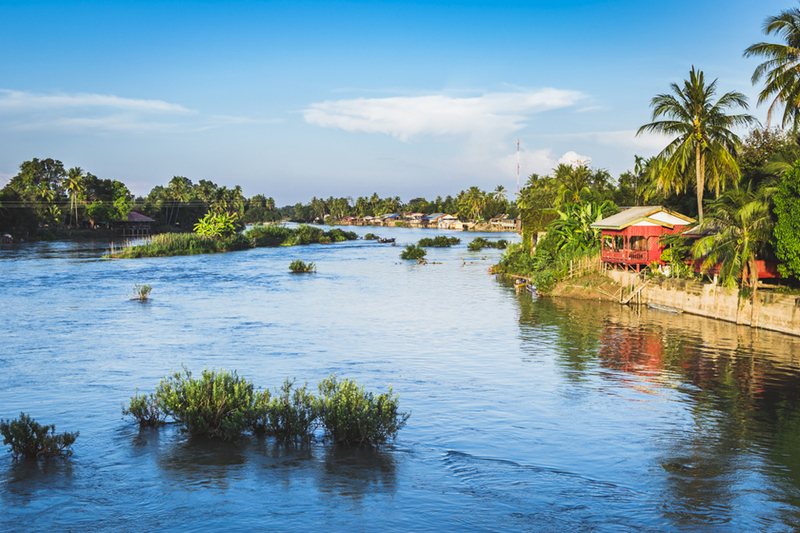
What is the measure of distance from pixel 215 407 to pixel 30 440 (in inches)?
156

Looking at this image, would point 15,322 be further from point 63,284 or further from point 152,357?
point 63,284

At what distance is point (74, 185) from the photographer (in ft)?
363

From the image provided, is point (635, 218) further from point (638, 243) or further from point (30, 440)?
point (30, 440)

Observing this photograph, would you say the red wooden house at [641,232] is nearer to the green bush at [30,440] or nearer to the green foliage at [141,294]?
the green foliage at [141,294]

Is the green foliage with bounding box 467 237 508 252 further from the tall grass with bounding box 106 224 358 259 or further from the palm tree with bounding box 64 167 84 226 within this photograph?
the palm tree with bounding box 64 167 84 226

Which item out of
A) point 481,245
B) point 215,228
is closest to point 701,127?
point 481,245

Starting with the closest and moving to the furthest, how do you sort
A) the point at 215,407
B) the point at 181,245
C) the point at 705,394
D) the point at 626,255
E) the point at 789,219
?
the point at 215,407
the point at 705,394
the point at 789,219
the point at 626,255
the point at 181,245

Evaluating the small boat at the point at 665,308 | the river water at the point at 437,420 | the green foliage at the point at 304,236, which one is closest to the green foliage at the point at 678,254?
the small boat at the point at 665,308

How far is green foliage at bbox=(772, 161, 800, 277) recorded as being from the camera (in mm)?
25594

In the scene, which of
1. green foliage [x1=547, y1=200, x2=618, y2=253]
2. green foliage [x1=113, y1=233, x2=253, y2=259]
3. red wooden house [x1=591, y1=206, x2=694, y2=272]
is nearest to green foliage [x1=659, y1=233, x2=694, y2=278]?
red wooden house [x1=591, y1=206, x2=694, y2=272]

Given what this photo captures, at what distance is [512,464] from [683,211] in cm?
4113

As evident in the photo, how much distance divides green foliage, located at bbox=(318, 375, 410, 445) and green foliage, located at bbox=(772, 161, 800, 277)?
19742mm

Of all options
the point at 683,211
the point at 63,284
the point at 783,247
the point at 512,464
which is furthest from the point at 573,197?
the point at 512,464

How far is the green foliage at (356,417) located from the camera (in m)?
15.0
